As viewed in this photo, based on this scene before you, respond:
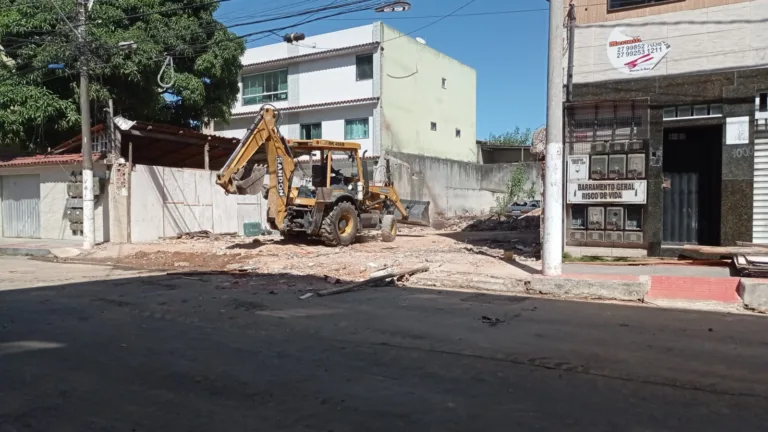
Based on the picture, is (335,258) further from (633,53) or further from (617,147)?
(633,53)

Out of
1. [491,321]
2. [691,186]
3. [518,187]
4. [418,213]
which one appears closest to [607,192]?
[691,186]

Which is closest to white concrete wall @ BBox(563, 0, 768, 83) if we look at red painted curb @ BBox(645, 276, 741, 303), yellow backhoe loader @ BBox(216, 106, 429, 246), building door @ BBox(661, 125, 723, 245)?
building door @ BBox(661, 125, 723, 245)

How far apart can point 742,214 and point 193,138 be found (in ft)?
57.9

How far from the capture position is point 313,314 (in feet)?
26.2

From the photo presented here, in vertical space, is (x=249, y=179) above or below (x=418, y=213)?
above

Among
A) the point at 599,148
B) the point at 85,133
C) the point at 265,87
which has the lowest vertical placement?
the point at 599,148

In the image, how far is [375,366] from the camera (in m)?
5.46

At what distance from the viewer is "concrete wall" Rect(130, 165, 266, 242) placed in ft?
63.7

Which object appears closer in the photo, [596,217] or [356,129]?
[596,217]

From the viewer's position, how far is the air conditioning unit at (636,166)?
37.5 feet

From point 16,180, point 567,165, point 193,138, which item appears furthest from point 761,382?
point 16,180

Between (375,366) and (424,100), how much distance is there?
31.9 metres

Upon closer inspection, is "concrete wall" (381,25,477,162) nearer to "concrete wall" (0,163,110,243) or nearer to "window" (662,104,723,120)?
"concrete wall" (0,163,110,243)

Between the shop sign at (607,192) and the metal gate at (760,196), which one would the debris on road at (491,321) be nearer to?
the shop sign at (607,192)
